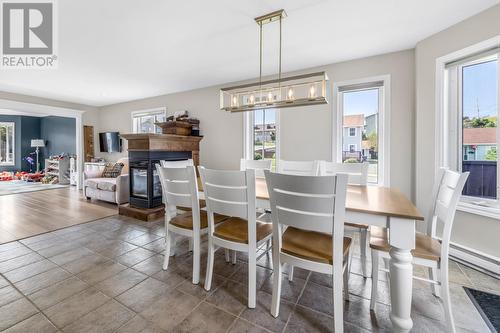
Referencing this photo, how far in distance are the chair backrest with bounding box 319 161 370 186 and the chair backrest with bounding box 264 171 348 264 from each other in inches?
54.3

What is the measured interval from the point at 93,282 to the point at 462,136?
13.6 ft

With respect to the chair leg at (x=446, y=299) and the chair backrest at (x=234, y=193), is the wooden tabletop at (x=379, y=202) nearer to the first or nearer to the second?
the chair backrest at (x=234, y=193)

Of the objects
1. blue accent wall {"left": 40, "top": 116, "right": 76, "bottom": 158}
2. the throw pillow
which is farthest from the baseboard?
blue accent wall {"left": 40, "top": 116, "right": 76, "bottom": 158}

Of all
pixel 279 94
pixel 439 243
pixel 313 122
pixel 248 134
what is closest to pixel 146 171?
pixel 248 134

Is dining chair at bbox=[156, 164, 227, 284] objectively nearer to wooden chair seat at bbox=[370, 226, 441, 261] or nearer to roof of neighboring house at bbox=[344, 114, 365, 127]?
wooden chair seat at bbox=[370, 226, 441, 261]

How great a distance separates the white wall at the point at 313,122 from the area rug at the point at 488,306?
1547 mm

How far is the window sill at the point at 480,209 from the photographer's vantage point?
2.27m

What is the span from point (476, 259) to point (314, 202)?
2.30 m

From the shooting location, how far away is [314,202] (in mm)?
1370

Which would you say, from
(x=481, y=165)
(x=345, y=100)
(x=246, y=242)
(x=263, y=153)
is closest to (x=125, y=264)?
(x=246, y=242)

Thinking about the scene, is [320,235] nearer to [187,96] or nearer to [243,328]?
[243,328]

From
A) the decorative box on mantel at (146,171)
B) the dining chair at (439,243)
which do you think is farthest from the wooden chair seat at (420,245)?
the decorative box on mantel at (146,171)

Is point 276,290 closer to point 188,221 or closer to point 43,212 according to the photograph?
point 188,221

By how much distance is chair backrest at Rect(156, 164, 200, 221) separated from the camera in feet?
6.40
